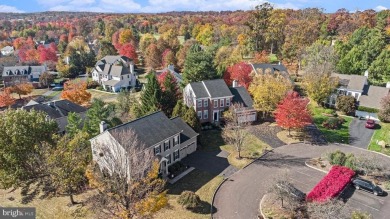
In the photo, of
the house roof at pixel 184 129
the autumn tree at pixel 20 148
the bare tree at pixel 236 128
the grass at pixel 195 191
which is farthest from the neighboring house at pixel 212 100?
the autumn tree at pixel 20 148

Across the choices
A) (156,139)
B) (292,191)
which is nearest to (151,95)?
(156,139)

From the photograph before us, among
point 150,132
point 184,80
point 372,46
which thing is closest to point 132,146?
point 150,132

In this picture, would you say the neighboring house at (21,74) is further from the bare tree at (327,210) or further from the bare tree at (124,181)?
the bare tree at (327,210)

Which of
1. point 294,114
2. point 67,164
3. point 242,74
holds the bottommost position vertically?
point 67,164

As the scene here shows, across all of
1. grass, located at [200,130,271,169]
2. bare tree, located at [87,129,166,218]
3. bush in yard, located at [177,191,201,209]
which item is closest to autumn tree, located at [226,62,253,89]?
grass, located at [200,130,271,169]

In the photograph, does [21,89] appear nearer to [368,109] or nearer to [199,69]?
[199,69]

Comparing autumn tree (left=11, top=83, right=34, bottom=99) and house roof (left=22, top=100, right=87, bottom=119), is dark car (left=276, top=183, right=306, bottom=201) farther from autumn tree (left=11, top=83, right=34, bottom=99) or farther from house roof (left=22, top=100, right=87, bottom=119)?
autumn tree (left=11, top=83, right=34, bottom=99)

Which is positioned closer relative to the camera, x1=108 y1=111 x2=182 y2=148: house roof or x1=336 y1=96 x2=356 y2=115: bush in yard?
x1=108 y1=111 x2=182 y2=148: house roof
